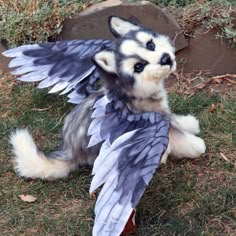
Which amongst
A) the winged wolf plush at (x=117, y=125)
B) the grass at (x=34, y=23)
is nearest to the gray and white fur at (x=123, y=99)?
the winged wolf plush at (x=117, y=125)

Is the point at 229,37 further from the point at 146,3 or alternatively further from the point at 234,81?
the point at 146,3

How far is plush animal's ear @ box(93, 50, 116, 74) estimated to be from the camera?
3473mm

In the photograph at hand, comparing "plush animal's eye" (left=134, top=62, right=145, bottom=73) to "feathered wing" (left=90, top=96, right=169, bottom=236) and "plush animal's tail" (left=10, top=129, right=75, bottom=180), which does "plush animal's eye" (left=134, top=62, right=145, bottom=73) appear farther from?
"plush animal's tail" (left=10, top=129, right=75, bottom=180)

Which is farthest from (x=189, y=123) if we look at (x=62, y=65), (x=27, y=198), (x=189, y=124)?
(x=27, y=198)

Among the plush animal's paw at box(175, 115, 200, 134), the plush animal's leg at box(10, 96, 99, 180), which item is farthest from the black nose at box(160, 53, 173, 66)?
the plush animal's paw at box(175, 115, 200, 134)

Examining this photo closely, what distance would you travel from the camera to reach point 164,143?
129 inches

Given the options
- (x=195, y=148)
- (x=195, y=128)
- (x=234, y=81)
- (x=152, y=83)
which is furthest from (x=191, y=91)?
(x=152, y=83)

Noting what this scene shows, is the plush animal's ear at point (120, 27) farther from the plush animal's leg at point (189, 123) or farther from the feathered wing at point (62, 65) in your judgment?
the plush animal's leg at point (189, 123)

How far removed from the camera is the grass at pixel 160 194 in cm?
347

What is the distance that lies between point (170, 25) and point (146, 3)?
9.3 inches

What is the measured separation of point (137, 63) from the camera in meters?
3.47

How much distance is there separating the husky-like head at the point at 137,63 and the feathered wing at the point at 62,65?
557 millimetres

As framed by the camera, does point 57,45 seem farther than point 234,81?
No

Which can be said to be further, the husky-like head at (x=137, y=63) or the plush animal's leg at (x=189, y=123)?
the plush animal's leg at (x=189, y=123)
